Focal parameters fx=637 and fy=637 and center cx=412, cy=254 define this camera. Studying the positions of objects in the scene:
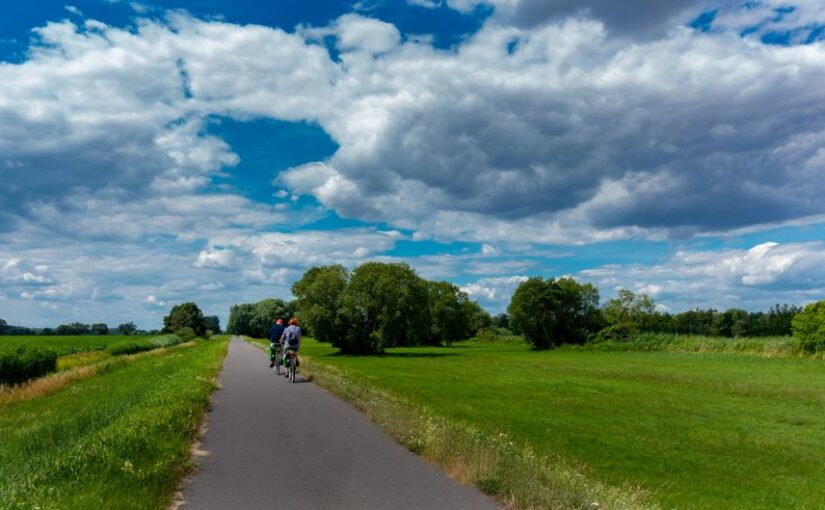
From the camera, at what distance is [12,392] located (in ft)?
111

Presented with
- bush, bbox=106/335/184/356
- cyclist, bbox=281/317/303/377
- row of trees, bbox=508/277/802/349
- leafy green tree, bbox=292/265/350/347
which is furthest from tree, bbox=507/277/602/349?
cyclist, bbox=281/317/303/377

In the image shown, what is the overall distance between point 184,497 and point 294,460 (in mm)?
2514

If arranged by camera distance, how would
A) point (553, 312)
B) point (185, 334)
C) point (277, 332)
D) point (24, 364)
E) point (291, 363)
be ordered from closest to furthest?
point (291, 363) < point (277, 332) < point (24, 364) < point (553, 312) < point (185, 334)

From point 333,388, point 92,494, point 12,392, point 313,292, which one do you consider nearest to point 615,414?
point 333,388

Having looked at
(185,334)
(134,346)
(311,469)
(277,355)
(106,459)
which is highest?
(185,334)

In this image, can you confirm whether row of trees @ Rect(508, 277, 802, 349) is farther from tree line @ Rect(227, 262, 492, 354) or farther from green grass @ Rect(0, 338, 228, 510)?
green grass @ Rect(0, 338, 228, 510)

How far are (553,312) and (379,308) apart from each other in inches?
1583

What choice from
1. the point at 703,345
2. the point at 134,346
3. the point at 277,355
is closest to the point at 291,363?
the point at 277,355

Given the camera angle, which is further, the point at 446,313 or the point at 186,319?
the point at 186,319

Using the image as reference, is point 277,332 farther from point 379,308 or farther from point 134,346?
point 134,346

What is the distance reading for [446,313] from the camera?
11131 centimetres

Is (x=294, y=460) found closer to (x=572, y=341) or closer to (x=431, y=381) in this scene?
(x=431, y=381)

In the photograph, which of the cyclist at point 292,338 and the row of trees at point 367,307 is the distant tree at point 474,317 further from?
the cyclist at point 292,338

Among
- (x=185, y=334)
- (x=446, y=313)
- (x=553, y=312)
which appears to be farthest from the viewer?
(x=185, y=334)
